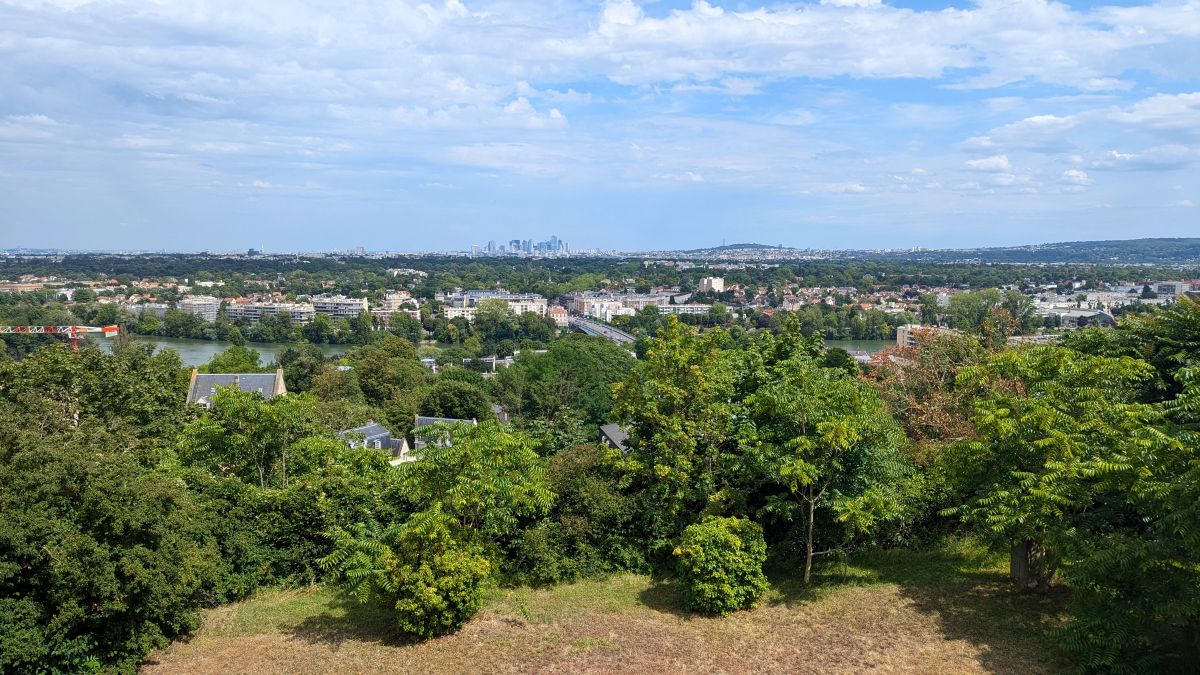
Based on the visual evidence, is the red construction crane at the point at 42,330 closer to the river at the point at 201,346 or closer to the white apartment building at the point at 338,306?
the river at the point at 201,346

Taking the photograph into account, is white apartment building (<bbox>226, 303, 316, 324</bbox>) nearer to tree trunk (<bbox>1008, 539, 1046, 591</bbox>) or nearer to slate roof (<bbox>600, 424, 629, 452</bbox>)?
slate roof (<bbox>600, 424, 629, 452</bbox>)

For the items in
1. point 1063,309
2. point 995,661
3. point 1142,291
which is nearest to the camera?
point 995,661

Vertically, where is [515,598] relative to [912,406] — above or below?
below

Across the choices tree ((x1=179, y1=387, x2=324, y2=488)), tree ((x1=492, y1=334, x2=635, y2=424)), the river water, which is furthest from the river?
tree ((x1=179, y1=387, x2=324, y2=488))

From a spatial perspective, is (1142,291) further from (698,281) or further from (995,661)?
(995,661)

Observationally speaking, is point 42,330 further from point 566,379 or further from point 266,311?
point 566,379

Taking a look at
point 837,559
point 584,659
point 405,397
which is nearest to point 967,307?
point 405,397

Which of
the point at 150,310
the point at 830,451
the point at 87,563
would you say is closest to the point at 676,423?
the point at 830,451
